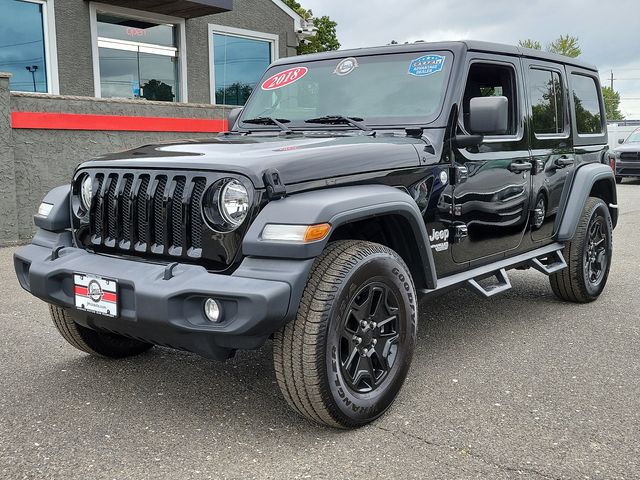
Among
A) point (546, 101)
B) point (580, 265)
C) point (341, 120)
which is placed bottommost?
point (580, 265)

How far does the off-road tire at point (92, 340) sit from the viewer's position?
3604mm

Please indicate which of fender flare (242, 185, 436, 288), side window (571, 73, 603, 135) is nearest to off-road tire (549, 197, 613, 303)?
side window (571, 73, 603, 135)

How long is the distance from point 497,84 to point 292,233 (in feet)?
7.80

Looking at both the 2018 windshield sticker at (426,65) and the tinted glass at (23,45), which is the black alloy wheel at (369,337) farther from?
the tinted glass at (23,45)

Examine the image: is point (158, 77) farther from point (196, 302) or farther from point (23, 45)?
point (196, 302)

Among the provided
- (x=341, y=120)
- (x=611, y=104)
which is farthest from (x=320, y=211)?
(x=611, y=104)

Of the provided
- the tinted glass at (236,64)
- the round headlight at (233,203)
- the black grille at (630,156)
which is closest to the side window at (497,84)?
the round headlight at (233,203)

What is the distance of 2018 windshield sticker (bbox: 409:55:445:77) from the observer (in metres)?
3.83

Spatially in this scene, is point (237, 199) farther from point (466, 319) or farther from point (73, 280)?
point (466, 319)

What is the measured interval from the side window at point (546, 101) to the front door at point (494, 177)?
197 millimetres

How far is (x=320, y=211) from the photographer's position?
8.73ft

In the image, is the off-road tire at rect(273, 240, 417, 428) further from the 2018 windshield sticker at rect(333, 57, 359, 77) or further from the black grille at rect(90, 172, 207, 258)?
the 2018 windshield sticker at rect(333, 57, 359, 77)

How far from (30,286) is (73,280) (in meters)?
0.32

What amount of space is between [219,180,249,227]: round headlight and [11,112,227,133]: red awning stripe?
20.8 ft
